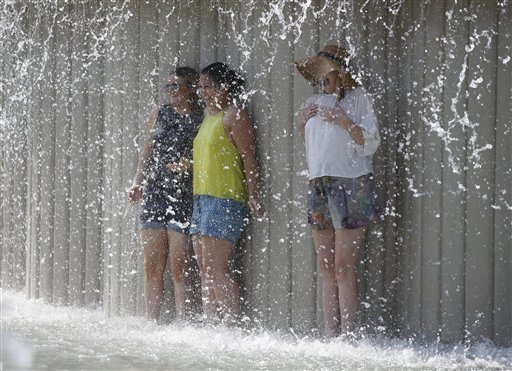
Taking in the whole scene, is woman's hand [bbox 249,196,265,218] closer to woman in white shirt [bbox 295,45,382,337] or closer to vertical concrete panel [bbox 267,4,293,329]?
vertical concrete panel [bbox 267,4,293,329]

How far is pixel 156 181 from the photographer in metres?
7.88

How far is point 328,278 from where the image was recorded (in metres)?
7.12

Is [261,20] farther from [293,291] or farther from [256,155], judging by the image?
[293,291]

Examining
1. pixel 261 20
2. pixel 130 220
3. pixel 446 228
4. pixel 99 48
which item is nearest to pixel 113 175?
pixel 130 220

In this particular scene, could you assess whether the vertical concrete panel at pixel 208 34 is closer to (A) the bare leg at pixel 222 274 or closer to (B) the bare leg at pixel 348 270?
(A) the bare leg at pixel 222 274

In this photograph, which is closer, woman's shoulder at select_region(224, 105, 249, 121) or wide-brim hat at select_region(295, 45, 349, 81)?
wide-brim hat at select_region(295, 45, 349, 81)

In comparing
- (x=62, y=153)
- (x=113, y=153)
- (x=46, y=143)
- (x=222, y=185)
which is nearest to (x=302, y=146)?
(x=222, y=185)

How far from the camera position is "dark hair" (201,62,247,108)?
752cm

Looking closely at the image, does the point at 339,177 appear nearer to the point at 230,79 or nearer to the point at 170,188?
the point at 230,79

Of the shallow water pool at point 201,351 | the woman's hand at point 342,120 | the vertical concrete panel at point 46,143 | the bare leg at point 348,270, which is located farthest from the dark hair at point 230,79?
the vertical concrete panel at point 46,143

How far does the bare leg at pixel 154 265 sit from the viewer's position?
791 cm

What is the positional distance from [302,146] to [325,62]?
0.57 meters

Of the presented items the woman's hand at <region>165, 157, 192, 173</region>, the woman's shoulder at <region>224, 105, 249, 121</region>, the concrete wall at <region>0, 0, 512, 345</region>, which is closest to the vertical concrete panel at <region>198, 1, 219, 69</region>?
the concrete wall at <region>0, 0, 512, 345</region>

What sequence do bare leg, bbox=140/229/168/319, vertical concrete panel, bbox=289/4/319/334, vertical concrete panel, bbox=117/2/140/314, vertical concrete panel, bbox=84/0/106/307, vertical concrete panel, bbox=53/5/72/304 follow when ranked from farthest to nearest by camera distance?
vertical concrete panel, bbox=53/5/72/304 → vertical concrete panel, bbox=84/0/106/307 → vertical concrete panel, bbox=117/2/140/314 → bare leg, bbox=140/229/168/319 → vertical concrete panel, bbox=289/4/319/334
